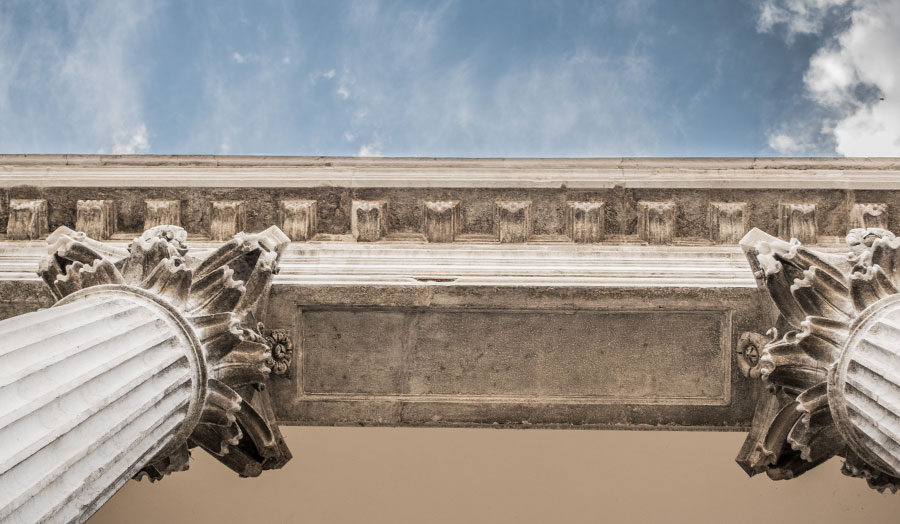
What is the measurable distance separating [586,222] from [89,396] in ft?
20.4

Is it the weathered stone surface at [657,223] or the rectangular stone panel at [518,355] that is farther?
the weathered stone surface at [657,223]

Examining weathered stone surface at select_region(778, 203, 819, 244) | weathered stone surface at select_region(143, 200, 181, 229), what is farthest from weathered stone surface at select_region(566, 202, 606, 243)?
weathered stone surface at select_region(143, 200, 181, 229)

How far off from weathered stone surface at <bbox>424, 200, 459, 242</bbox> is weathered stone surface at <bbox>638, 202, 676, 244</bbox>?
252cm

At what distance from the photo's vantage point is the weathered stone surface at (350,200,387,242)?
912 centimetres

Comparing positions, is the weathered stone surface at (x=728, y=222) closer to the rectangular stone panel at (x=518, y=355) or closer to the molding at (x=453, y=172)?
the molding at (x=453, y=172)

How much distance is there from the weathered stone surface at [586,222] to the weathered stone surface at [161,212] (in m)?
5.38

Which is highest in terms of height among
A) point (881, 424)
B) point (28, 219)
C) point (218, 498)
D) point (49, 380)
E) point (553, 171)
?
point (553, 171)

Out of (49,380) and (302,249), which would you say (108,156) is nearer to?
(302,249)

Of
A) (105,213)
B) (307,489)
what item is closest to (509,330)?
(307,489)

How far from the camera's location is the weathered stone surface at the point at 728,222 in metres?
9.02

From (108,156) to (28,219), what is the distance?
134cm

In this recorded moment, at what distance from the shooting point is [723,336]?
8.21m

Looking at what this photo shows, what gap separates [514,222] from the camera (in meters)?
9.17

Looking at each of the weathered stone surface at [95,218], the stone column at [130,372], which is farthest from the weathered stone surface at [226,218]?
the weathered stone surface at [95,218]
